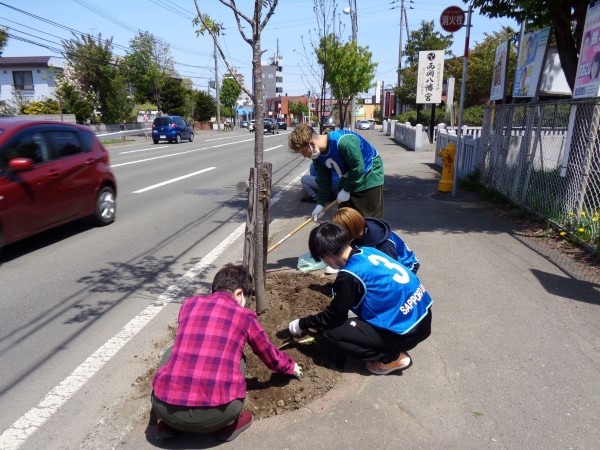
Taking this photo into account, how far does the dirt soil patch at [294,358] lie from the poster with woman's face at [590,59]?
454 cm

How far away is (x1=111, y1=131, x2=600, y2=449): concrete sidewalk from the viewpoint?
263cm

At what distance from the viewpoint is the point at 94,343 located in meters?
3.83

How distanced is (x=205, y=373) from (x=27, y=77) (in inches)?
1922

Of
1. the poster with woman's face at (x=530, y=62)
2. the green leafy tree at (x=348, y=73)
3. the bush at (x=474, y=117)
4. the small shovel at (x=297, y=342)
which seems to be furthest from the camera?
the bush at (x=474, y=117)

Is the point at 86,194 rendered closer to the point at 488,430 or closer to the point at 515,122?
the point at 488,430

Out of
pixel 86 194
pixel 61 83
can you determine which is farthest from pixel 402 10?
pixel 86 194

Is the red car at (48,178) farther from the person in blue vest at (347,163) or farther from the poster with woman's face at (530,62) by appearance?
the poster with woman's face at (530,62)

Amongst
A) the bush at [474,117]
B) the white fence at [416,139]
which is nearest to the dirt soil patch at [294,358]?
the white fence at [416,139]

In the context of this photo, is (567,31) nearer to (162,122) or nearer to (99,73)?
(162,122)

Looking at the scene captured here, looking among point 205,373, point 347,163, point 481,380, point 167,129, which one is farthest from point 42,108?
point 481,380

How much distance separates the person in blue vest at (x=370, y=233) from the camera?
353cm

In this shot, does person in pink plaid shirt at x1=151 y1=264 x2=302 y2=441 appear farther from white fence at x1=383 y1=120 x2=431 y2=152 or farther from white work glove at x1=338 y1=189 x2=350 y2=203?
white fence at x1=383 y1=120 x2=431 y2=152

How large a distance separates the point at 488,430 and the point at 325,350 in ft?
4.03

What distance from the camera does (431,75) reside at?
21.3 metres
